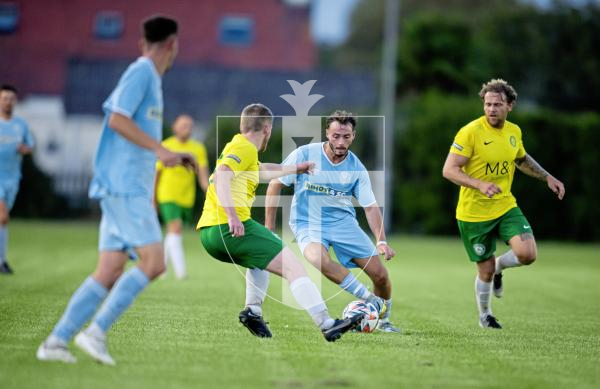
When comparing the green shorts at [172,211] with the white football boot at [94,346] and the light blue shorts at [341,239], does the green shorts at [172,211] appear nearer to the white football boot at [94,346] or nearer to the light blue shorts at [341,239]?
the light blue shorts at [341,239]

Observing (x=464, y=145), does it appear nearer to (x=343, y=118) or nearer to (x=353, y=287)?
(x=343, y=118)

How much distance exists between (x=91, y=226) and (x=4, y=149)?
57.2ft

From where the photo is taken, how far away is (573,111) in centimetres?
5278

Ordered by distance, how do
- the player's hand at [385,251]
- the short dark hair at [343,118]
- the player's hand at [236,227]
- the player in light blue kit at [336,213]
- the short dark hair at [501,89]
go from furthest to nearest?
the short dark hair at [501,89], the player in light blue kit at [336,213], the short dark hair at [343,118], the player's hand at [385,251], the player's hand at [236,227]

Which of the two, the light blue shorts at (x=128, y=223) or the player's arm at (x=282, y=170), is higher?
the player's arm at (x=282, y=170)

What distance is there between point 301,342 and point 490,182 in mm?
2648

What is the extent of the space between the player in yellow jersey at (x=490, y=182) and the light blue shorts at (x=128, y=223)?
3.83 m

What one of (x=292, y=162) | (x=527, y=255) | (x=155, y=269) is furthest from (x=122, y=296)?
(x=527, y=255)

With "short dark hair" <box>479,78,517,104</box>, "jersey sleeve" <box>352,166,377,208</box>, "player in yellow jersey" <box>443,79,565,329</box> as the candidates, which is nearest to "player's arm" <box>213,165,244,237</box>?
"jersey sleeve" <box>352,166,377,208</box>

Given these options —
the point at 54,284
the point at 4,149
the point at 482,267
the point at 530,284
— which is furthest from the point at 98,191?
the point at 530,284

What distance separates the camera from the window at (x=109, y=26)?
50.1 metres

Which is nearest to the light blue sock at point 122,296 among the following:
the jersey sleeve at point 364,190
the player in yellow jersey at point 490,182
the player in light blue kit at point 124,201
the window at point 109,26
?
the player in light blue kit at point 124,201

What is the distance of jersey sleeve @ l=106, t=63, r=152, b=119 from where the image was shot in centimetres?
676

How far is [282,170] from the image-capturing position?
8.25 m
